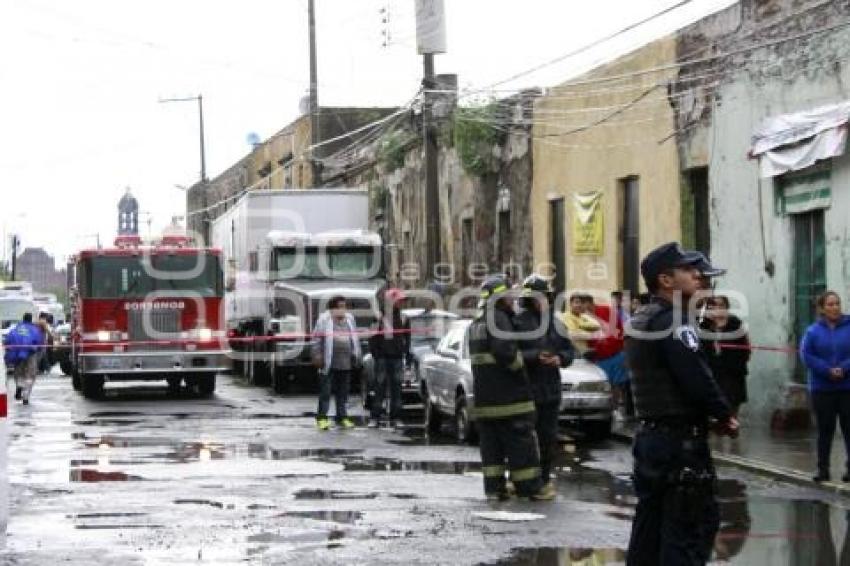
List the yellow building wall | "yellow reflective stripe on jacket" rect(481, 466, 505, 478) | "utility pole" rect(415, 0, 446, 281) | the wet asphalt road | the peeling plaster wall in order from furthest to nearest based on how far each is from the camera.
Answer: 1. "utility pole" rect(415, 0, 446, 281)
2. the yellow building wall
3. the peeling plaster wall
4. "yellow reflective stripe on jacket" rect(481, 466, 505, 478)
5. the wet asphalt road

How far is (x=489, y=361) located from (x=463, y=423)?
5.56 m

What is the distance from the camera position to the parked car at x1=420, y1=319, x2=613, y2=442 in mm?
17859

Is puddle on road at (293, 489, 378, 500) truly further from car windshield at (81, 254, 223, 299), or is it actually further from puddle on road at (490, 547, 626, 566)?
car windshield at (81, 254, 223, 299)

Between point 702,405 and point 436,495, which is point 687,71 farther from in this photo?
point 702,405

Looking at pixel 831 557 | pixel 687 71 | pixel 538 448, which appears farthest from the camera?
pixel 687 71

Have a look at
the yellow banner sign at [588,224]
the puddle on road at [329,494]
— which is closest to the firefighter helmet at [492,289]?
the puddle on road at [329,494]

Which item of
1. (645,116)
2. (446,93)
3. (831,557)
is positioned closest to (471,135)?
(446,93)

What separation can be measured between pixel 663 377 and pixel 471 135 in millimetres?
24449

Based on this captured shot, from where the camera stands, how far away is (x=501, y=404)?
12.3m

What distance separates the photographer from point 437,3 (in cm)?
2778

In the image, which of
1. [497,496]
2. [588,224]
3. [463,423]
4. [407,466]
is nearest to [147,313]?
[588,224]

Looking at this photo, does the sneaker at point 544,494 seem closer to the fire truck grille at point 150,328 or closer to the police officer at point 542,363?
the police officer at point 542,363

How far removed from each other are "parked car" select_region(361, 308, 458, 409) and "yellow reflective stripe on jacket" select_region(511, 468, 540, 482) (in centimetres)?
1056

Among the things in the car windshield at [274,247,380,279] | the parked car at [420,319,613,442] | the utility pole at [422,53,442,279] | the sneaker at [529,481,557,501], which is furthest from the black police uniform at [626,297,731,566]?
the car windshield at [274,247,380,279]
